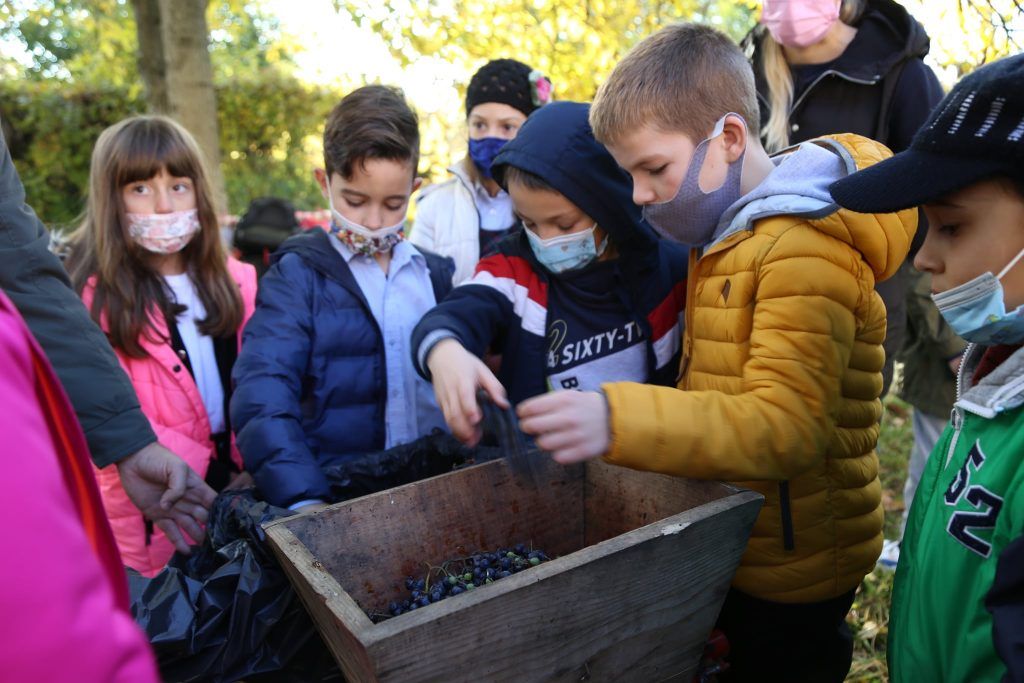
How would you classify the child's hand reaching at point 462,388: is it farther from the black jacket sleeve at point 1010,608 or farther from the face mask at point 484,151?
the face mask at point 484,151

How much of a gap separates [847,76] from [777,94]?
28cm

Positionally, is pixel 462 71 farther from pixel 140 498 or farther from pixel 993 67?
pixel 993 67

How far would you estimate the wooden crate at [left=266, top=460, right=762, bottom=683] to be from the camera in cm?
120

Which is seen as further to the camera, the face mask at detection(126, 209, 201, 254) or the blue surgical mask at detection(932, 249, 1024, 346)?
the face mask at detection(126, 209, 201, 254)

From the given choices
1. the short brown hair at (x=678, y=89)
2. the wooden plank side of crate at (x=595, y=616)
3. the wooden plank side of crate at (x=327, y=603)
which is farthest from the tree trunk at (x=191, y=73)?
the wooden plank side of crate at (x=595, y=616)

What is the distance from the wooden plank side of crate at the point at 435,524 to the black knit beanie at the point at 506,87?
2.28m

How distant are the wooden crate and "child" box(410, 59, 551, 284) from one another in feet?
5.75

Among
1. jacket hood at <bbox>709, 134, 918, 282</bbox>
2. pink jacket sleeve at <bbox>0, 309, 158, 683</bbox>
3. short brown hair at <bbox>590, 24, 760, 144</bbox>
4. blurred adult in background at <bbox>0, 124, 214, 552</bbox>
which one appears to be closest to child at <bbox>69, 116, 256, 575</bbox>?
blurred adult in background at <bbox>0, 124, 214, 552</bbox>

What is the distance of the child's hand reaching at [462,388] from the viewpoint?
1.74 metres

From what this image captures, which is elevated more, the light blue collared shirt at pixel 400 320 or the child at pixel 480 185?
the child at pixel 480 185

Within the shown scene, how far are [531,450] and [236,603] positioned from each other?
711mm

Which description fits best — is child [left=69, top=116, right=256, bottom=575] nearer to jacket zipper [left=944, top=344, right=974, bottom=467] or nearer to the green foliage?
jacket zipper [left=944, top=344, right=974, bottom=467]

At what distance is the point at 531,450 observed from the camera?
1.82m

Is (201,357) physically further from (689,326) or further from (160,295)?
(689,326)
